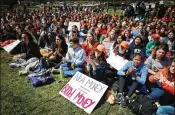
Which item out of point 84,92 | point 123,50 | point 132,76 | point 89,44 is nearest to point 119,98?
point 132,76

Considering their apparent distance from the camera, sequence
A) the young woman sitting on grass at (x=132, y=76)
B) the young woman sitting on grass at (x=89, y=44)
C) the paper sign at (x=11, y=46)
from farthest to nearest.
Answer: the paper sign at (x=11, y=46) < the young woman sitting on grass at (x=89, y=44) < the young woman sitting on grass at (x=132, y=76)

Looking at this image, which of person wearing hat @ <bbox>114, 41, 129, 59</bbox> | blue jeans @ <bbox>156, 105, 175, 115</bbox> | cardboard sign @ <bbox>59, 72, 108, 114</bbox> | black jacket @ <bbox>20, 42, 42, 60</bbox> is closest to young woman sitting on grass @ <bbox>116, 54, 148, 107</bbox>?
cardboard sign @ <bbox>59, 72, 108, 114</bbox>

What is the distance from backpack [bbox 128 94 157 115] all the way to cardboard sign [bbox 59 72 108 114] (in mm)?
870

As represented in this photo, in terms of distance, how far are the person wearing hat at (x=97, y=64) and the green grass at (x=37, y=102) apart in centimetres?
106

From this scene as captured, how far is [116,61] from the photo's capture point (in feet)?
24.9

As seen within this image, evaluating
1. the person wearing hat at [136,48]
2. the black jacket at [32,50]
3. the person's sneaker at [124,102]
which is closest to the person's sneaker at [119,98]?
the person's sneaker at [124,102]

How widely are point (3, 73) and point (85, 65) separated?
11.8 ft

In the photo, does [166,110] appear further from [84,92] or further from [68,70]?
[68,70]

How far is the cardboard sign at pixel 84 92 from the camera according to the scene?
6.16 meters

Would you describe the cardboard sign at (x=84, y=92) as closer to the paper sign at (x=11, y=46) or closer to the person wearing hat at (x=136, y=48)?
the person wearing hat at (x=136, y=48)

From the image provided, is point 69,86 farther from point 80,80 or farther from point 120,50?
point 120,50

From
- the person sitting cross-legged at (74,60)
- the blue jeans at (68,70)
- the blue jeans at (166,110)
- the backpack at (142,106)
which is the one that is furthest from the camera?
the blue jeans at (68,70)

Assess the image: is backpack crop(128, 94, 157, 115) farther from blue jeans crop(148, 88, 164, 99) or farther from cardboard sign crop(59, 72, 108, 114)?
cardboard sign crop(59, 72, 108, 114)

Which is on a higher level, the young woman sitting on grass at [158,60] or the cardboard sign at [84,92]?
the young woman sitting on grass at [158,60]
